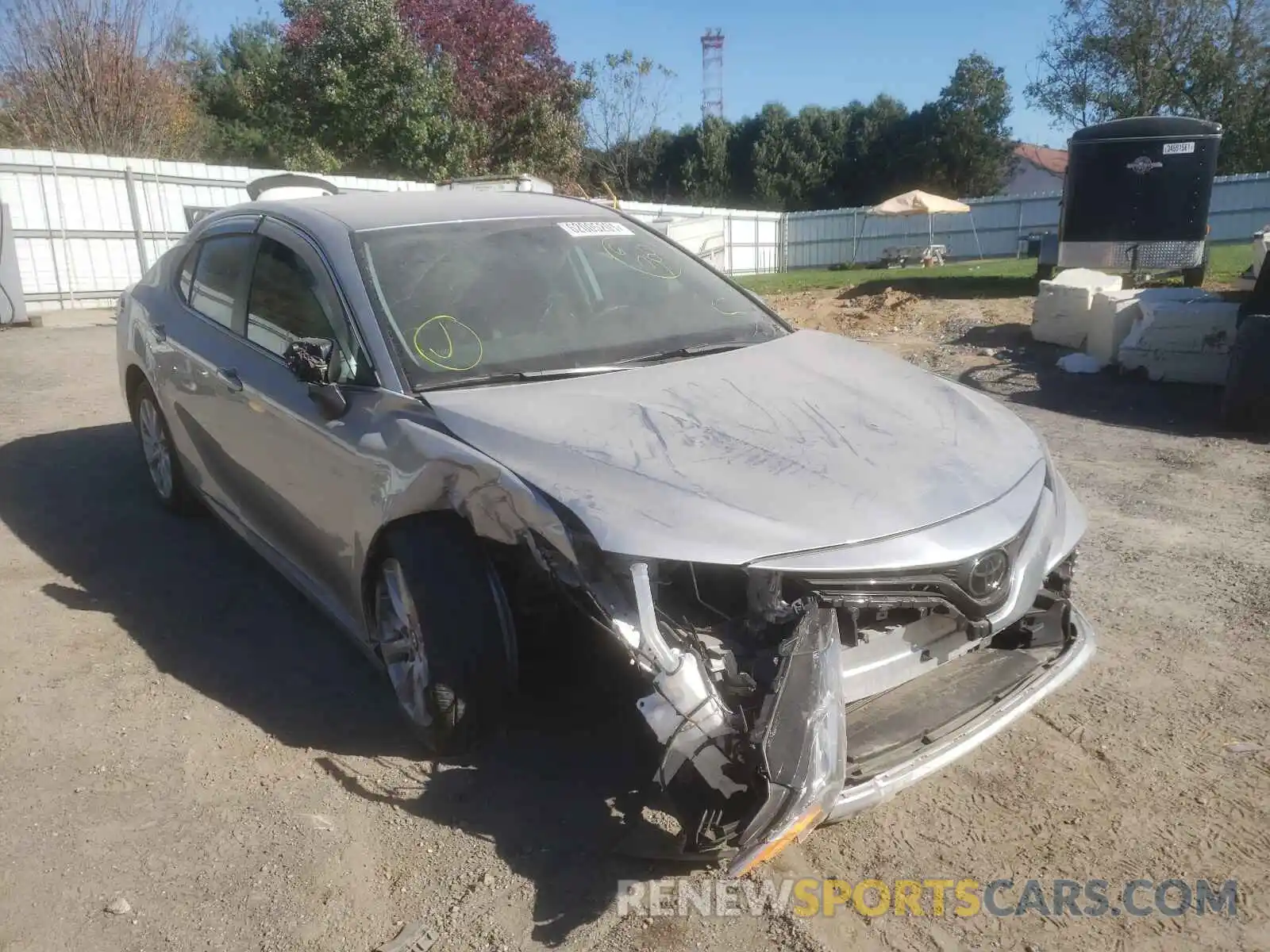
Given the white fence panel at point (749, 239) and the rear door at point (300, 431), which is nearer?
the rear door at point (300, 431)

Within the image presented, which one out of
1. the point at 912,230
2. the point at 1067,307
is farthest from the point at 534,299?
the point at 912,230

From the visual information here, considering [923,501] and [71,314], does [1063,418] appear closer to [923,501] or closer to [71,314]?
[923,501]

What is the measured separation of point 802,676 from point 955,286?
14.8m

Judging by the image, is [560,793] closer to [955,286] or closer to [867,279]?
[955,286]

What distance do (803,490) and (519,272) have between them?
1.65 metres

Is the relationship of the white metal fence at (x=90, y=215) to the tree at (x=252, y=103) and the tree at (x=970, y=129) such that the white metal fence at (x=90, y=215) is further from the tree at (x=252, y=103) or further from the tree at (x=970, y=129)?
the tree at (x=970, y=129)

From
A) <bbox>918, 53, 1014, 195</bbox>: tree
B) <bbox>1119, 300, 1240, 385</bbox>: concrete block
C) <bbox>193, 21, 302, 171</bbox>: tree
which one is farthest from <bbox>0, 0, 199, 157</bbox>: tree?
<bbox>918, 53, 1014, 195</bbox>: tree

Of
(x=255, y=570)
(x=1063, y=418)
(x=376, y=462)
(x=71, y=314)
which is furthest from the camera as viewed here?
(x=71, y=314)

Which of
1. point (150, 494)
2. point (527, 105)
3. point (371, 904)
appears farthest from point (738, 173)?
point (371, 904)

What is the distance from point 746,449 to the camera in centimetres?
275

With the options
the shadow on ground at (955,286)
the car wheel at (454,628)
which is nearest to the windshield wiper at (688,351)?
the car wheel at (454,628)

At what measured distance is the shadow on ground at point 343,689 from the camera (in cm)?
274

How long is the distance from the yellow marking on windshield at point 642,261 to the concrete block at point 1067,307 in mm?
6834

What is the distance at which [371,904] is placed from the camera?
2.54m
